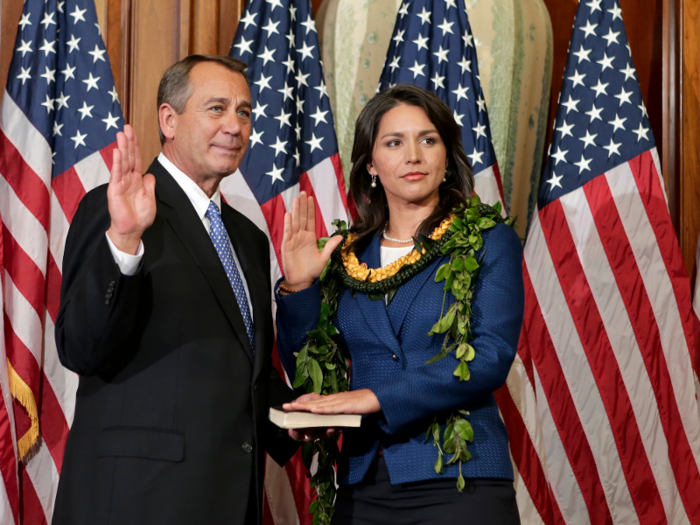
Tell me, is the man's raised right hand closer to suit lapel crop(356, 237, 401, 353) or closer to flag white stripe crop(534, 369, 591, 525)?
suit lapel crop(356, 237, 401, 353)

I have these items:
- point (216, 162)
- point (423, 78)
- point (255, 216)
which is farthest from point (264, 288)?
point (423, 78)

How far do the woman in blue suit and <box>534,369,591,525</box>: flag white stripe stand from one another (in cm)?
128

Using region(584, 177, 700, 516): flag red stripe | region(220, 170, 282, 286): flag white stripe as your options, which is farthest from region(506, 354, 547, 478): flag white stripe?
region(220, 170, 282, 286): flag white stripe

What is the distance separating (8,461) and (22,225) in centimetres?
93

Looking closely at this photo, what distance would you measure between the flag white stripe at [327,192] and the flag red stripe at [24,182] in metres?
1.14

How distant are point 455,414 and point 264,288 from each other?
27.4 inches

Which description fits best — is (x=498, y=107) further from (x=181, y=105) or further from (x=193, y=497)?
(x=193, y=497)

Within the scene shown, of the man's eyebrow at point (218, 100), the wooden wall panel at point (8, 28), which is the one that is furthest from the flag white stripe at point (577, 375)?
the wooden wall panel at point (8, 28)

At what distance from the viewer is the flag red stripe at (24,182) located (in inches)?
120

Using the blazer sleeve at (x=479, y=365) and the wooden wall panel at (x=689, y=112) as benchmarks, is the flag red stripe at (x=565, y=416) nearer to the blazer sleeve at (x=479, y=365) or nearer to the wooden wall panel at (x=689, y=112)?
the wooden wall panel at (x=689, y=112)

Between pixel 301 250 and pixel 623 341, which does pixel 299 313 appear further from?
pixel 623 341

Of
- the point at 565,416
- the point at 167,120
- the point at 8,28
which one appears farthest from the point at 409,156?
the point at 8,28

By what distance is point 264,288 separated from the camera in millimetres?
2242

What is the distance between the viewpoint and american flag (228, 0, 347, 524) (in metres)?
3.23
